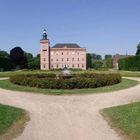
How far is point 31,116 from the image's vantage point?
1259 centimetres

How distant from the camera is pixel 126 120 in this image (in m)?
11.1

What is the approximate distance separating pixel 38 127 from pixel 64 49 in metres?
103

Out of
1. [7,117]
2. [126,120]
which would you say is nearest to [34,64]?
[7,117]

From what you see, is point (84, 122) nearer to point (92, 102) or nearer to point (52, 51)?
point (92, 102)

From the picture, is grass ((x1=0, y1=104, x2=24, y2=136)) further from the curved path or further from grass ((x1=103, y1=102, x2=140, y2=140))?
grass ((x1=103, y1=102, x2=140, y2=140))

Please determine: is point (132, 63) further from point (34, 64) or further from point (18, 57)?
point (34, 64)

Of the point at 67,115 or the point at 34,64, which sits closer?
the point at 67,115

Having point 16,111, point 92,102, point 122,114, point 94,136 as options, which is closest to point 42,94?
point 92,102

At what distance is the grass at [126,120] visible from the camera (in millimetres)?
9367

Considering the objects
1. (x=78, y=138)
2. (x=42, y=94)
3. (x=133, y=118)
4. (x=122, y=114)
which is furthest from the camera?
(x=42, y=94)

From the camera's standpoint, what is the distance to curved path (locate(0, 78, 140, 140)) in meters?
9.37

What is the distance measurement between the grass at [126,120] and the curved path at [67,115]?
296mm

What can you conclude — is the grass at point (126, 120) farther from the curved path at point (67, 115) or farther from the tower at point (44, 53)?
the tower at point (44, 53)

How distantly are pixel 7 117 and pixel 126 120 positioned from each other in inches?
177
